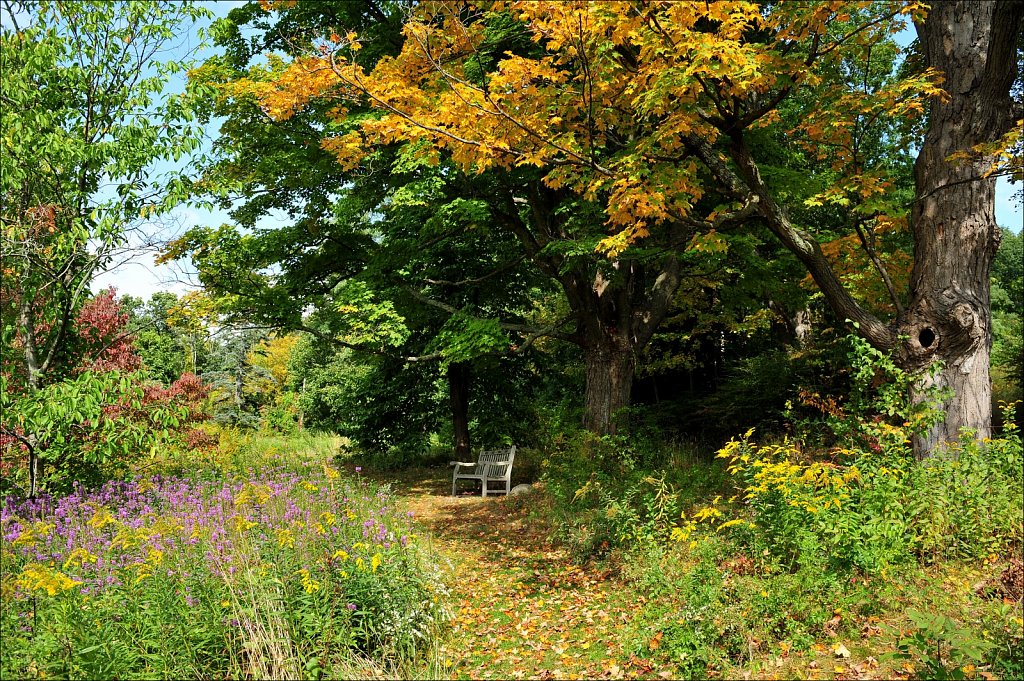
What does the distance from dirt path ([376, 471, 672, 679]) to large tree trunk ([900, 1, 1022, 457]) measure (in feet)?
11.6

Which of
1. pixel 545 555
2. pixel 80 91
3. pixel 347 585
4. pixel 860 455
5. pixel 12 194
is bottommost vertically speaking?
pixel 545 555

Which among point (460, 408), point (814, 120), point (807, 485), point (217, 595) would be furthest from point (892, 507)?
point (460, 408)

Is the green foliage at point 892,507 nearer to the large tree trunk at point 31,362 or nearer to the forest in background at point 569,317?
the forest in background at point 569,317

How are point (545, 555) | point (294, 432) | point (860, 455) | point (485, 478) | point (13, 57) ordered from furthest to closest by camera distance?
point (294, 432), point (485, 478), point (545, 555), point (13, 57), point (860, 455)

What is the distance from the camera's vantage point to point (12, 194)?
253 inches

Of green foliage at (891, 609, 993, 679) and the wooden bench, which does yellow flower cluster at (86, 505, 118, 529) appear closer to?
green foliage at (891, 609, 993, 679)

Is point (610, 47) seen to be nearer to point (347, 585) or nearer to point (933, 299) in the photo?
point (933, 299)

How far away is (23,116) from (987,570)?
840cm

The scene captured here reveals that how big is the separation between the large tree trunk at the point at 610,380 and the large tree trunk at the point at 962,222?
178 inches

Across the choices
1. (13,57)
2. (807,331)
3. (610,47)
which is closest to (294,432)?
(807,331)

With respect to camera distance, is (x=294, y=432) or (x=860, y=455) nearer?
(x=860, y=455)

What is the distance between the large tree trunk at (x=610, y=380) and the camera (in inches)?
414

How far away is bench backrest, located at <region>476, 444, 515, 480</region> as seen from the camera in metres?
12.3

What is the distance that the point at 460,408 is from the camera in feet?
48.2
